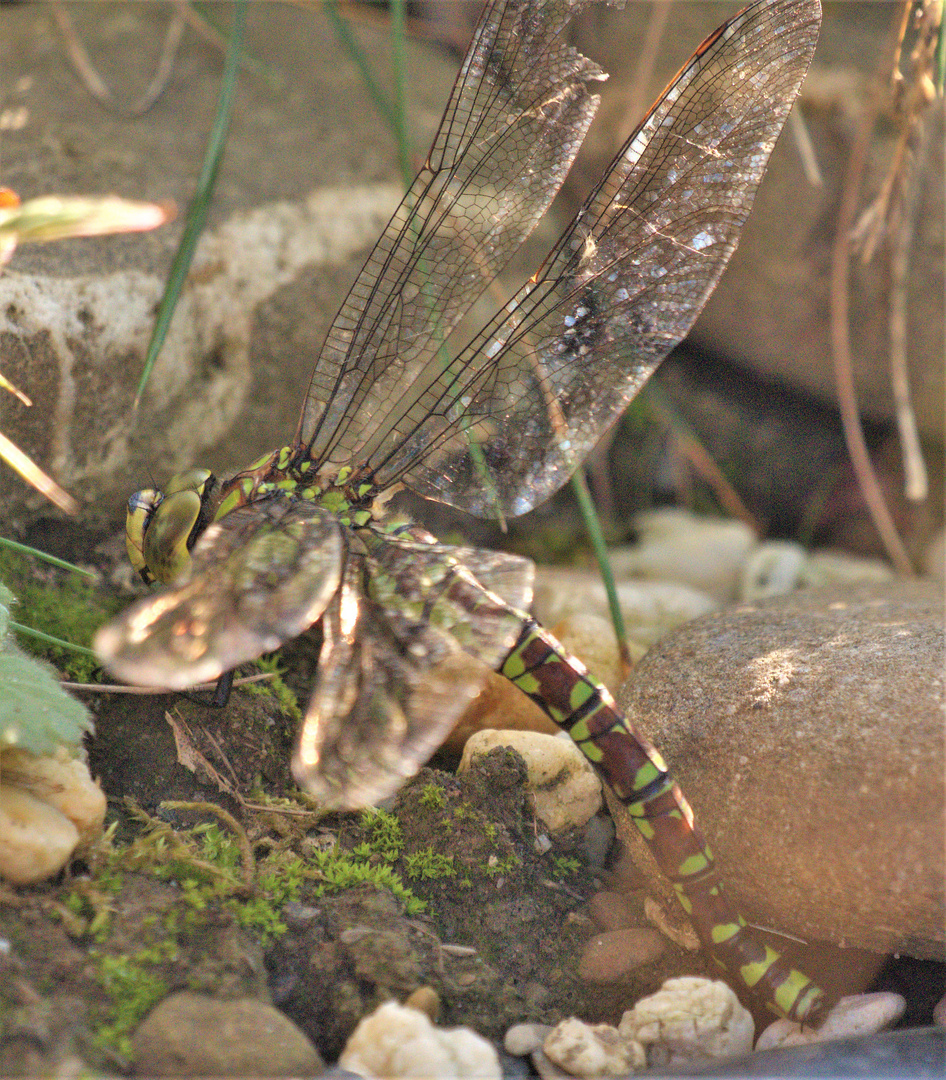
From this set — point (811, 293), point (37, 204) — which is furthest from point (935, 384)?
point (37, 204)

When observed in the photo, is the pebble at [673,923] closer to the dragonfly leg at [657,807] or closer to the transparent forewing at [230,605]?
the dragonfly leg at [657,807]

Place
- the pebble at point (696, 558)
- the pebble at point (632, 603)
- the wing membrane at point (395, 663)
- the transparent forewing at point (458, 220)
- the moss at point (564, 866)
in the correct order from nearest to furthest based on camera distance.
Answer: the wing membrane at point (395, 663)
the moss at point (564, 866)
the transparent forewing at point (458, 220)
the pebble at point (632, 603)
the pebble at point (696, 558)

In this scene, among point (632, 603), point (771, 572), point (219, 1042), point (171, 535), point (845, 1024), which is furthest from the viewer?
point (771, 572)

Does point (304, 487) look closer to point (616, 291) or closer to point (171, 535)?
point (171, 535)

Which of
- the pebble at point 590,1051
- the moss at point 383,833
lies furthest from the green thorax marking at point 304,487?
the pebble at point 590,1051

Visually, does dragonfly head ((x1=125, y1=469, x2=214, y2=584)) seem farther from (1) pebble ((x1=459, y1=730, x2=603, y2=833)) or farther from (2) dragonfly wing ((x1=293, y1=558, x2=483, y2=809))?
(1) pebble ((x1=459, y1=730, x2=603, y2=833))

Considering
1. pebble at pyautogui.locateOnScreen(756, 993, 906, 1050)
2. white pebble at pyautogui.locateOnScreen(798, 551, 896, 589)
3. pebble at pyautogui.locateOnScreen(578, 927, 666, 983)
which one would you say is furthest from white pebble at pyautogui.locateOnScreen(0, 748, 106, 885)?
white pebble at pyautogui.locateOnScreen(798, 551, 896, 589)

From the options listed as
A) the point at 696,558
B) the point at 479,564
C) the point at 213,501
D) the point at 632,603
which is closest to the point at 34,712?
the point at 213,501
